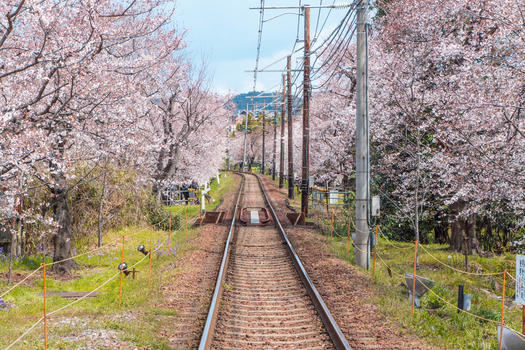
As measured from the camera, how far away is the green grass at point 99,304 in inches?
267

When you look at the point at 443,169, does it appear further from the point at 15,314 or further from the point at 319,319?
the point at 15,314

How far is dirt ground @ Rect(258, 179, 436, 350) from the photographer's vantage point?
6.86m

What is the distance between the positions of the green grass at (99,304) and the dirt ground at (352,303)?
3023 mm

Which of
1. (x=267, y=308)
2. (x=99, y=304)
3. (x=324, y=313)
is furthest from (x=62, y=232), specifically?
(x=324, y=313)

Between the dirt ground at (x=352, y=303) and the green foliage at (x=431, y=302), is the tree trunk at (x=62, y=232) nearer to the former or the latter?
the dirt ground at (x=352, y=303)

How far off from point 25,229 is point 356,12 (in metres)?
11.6

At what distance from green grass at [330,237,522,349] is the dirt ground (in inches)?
10.2

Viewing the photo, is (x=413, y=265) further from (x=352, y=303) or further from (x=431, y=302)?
(x=352, y=303)

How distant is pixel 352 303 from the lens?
348 inches

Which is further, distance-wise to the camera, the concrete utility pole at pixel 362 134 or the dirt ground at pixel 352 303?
the concrete utility pole at pixel 362 134

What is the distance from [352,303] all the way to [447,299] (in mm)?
2345

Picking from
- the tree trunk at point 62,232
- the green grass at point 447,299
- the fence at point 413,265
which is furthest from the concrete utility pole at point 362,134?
the tree trunk at point 62,232

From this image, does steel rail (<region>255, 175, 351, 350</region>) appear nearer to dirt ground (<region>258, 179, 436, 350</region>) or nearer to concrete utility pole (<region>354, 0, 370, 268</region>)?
dirt ground (<region>258, 179, 436, 350</region>)

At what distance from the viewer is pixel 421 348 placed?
6578mm
